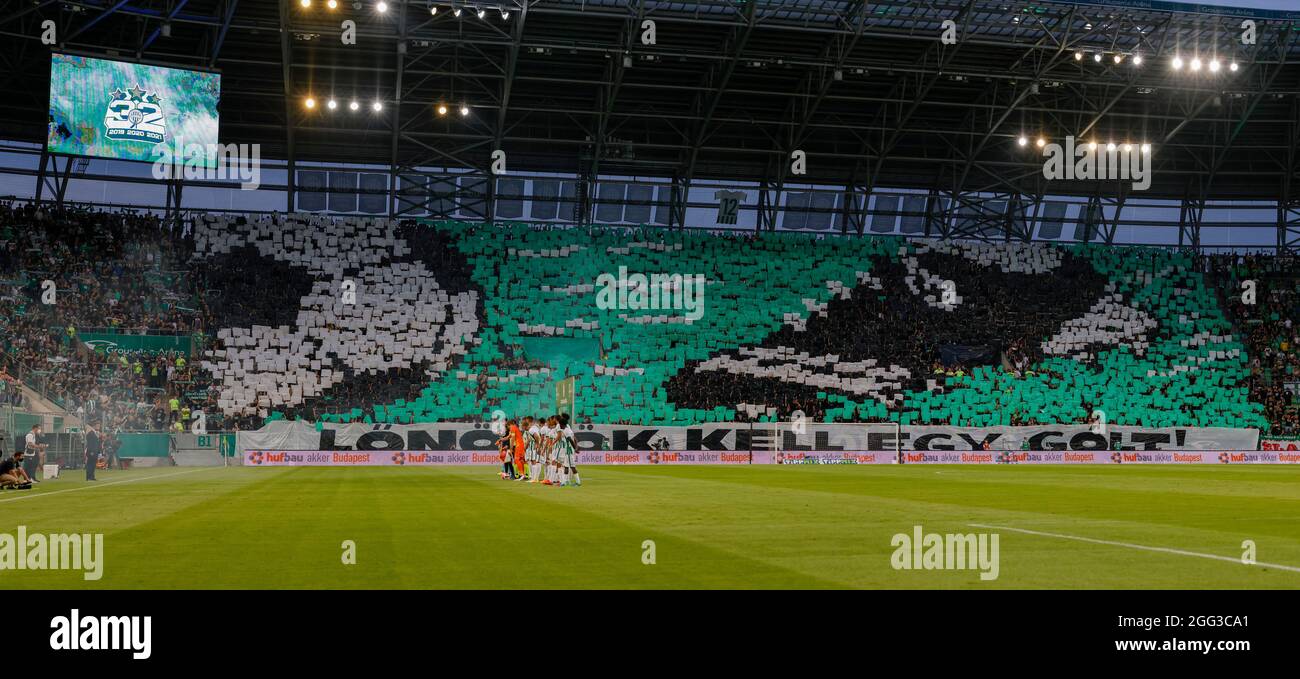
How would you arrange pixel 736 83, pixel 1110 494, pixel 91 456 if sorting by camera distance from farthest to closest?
pixel 736 83 → pixel 91 456 → pixel 1110 494

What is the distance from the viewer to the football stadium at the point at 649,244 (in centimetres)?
4388

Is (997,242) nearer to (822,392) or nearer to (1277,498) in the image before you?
(822,392)

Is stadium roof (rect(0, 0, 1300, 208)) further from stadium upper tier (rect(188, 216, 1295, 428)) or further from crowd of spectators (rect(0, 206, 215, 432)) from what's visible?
crowd of spectators (rect(0, 206, 215, 432))

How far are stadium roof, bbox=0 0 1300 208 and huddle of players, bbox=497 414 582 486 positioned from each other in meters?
20.6

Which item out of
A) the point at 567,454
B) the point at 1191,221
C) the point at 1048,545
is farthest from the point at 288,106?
the point at 1191,221

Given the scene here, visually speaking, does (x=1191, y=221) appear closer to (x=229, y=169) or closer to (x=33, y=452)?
(x=229, y=169)

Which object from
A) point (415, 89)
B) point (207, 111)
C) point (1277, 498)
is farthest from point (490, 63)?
point (1277, 498)

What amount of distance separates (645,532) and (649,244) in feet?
156

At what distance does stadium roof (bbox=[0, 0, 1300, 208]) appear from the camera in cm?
4669

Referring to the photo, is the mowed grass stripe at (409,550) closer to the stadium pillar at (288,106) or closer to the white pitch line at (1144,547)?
the white pitch line at (1144,547)

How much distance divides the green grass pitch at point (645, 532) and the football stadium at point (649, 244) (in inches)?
172

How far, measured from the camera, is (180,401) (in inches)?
1876

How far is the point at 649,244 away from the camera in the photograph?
61719mm
